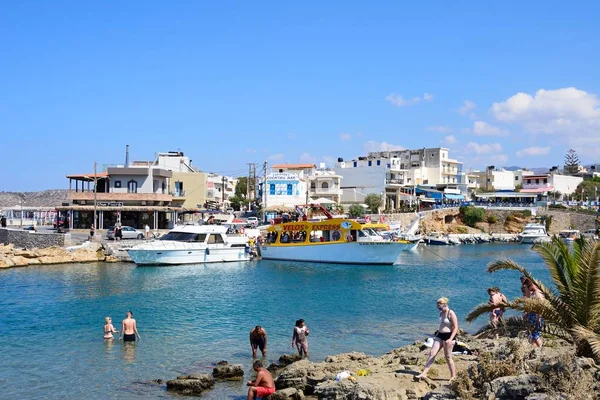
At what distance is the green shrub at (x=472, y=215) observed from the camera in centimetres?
8200

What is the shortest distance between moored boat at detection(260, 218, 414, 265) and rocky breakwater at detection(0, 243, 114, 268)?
45.5 feet

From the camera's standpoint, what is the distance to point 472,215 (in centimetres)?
8194

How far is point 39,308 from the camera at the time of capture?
25828 millimetres

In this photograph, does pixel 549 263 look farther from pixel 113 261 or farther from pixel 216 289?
pixel 113 261

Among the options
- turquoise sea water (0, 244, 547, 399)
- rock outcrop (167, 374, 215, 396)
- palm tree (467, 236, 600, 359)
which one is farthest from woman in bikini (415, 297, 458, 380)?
rock outcrop (167, 374, 215, 396)

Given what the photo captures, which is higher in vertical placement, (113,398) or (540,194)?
(540,194)

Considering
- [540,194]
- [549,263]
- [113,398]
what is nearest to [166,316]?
[113,398]

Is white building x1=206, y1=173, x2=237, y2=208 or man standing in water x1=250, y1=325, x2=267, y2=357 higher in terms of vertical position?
white building x1=206, y1=173, x2=237, y2=208

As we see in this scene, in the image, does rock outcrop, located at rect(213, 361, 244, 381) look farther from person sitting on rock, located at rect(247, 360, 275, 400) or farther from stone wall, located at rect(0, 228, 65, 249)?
stone wall, located at rect(0, 228, 65, 249)

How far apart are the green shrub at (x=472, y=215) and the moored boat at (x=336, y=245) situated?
40675 mm

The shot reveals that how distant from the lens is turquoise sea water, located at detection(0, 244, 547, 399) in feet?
53.6

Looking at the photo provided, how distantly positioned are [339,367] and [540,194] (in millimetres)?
91374

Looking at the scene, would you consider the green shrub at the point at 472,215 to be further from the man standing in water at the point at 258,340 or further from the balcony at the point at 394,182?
the man standing in water at the point at 258,340

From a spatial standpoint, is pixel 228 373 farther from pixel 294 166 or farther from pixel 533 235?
pixel 294 166
